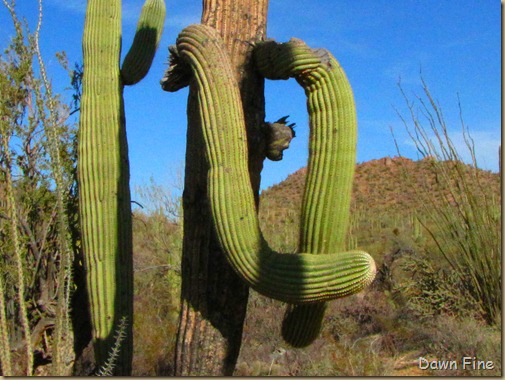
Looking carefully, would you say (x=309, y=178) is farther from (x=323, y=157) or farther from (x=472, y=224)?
(x=472, y=224)

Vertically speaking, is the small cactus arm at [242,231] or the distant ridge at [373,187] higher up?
the distant ridge at [373,187]

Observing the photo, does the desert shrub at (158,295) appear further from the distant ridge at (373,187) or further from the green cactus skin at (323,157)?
the distant ridge at (373,187)

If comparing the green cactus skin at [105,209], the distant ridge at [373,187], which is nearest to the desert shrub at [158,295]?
the green cactus skin at [105,209]

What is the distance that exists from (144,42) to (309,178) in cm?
288

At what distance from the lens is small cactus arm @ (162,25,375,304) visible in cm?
307

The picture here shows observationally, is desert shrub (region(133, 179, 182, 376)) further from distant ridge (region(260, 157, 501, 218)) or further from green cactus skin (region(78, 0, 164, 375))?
distant ridge (region(260, 157, 501, 218))

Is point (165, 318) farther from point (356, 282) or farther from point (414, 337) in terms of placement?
point (356, 282)

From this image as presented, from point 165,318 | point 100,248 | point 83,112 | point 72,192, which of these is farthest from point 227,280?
point 165,318

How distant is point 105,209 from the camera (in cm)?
483

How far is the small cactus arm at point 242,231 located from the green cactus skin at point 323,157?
0.19m

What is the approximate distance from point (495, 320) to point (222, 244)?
4971 mm

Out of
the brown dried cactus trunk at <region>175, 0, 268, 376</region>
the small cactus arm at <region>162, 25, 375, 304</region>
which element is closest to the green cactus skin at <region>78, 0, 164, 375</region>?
the brown dried cactus trunk at <region>175, 0, 268, 376</region>

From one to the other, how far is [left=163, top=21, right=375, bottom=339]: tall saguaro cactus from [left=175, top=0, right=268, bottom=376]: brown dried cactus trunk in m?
0.30

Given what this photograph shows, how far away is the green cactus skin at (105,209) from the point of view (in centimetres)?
473
